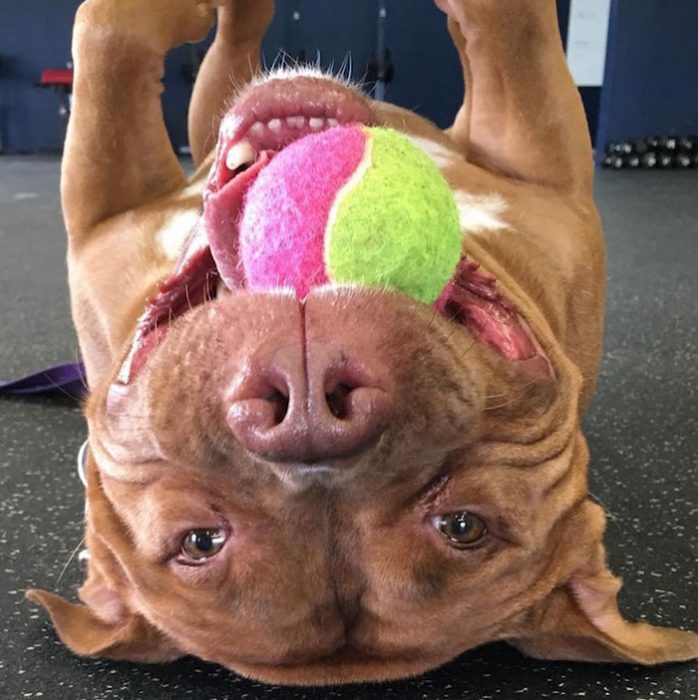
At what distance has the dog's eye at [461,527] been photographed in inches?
43.0

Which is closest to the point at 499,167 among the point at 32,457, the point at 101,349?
the point at 101,349

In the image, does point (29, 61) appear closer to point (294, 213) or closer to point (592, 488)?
point (592, 488)

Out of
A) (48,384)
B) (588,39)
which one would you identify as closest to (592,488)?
(48,384)

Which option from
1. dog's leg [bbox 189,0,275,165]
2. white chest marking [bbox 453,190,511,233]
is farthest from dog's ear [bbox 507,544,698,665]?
dog's leg [bbox 189,0,275,165]

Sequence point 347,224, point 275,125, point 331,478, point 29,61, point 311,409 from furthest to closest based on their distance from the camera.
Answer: point 29,61
point 275,125
point 347,224
point 331,478
point 311,409

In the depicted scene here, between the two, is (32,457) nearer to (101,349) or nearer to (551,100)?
(101,349)

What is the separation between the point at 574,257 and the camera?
6.09 feet

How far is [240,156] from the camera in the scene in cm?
134

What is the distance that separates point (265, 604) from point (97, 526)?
11.4 inches

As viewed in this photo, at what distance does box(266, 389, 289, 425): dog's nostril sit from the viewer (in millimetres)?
904

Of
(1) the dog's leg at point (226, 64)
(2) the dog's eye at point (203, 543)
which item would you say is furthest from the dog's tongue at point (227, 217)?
(1) the dog's leg at point (226, 64)

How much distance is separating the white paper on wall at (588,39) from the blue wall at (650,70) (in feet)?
1.94

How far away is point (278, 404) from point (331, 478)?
15 cm

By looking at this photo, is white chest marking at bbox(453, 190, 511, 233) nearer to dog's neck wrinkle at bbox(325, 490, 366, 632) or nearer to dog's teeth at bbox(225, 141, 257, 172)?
dog's teeth at bbox(225, 141, 257, 172)
